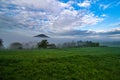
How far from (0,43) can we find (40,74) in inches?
1995

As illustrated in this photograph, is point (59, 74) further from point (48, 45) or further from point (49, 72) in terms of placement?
point (48, 45)

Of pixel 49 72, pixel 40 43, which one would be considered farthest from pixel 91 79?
pixel 40 43

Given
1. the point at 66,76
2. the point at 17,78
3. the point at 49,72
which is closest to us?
the point at 17,78

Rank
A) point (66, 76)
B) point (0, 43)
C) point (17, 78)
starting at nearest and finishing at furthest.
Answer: point (17, 78) → point (66, 76) → point (0, 43)

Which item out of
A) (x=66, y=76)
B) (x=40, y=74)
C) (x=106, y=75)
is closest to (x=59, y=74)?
(x=66, y=76)

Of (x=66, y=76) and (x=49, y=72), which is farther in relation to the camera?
(x=49, y=72)

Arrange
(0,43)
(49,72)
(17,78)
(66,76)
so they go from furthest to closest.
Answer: (0,43), (49,72), (66,76), (17,78)

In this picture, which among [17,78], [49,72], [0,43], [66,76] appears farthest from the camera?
[0,43]

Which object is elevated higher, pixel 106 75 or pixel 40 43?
pixel 40 43

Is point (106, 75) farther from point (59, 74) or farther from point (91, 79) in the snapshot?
point (59, 74)

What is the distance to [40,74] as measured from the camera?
1143 cm

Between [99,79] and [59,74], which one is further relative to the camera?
[59,74]

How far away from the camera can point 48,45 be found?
199 feet

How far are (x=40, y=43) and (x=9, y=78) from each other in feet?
162
